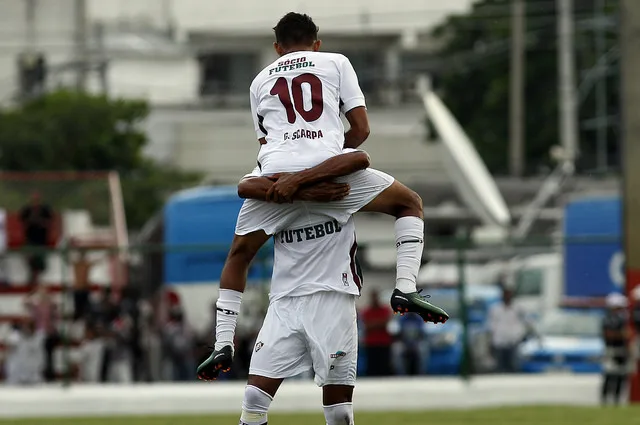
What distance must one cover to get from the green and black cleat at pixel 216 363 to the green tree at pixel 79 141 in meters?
37.8

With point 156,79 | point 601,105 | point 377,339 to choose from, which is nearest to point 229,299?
point 377,339

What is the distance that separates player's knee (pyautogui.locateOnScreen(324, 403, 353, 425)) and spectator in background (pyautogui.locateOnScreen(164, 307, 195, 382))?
530 inches

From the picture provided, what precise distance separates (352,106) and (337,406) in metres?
1.58

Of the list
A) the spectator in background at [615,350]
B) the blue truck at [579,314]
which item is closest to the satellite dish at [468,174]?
the blue truck at [579,314]

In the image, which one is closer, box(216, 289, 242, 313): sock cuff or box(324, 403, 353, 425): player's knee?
box(324, 403, 353, 425): player's knee

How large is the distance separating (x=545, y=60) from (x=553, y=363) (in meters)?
32.2

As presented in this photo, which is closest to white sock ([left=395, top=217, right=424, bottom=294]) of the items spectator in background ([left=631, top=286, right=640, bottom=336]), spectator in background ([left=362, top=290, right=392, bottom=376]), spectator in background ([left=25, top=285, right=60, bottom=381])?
spectator in background ([left=362, top=290, right=392, bottom=376])

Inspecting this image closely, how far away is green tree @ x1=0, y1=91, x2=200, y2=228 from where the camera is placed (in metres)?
47.4

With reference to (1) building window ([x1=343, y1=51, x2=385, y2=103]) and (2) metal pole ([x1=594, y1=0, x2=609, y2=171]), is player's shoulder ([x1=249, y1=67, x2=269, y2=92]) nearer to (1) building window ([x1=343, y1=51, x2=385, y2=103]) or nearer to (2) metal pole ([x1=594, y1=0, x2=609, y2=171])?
(2) metal pole ([x1=594, y1=0, x2=609, y2=171])

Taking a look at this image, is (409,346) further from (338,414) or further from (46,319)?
(338,414)

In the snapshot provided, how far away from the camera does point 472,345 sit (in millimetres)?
21547

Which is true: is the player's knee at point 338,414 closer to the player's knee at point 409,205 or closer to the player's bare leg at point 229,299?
the player's bare leg at point 229,299

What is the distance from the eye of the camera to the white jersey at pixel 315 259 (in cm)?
851

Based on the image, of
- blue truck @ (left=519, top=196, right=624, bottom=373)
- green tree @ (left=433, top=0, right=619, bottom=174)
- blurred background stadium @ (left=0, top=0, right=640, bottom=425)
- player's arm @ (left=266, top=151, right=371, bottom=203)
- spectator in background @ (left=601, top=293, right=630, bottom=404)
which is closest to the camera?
player's arm @ (left=266, top=151, right=371, bottom=203)
